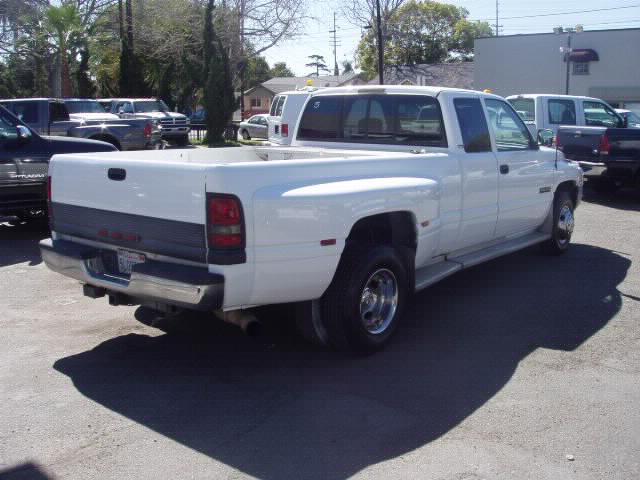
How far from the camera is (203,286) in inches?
169

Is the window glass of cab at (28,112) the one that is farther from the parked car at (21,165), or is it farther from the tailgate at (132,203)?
the tailgate at (132,203)

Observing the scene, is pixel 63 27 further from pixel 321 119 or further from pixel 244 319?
pixel 244 319

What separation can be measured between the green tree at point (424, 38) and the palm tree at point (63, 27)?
25.1 metres

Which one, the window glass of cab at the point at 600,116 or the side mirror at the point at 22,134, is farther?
the window glass of cab at the point at 600,116

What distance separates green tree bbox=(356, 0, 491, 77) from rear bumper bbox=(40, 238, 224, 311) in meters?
52.1

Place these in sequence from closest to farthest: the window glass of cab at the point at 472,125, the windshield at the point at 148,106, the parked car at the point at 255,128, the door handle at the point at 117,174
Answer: the door handle at the point at 117,174
the window glass of cab at the point at 472,125
the windshield at the point at 148,106
the parked car at the point at 255,128

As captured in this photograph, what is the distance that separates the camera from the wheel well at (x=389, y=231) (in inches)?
215

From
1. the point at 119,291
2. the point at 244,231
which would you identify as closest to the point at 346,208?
the point at 244,231

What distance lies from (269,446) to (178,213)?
1488 millimetres

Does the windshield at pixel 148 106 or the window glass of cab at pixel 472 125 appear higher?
the windshield at pixel 148 106

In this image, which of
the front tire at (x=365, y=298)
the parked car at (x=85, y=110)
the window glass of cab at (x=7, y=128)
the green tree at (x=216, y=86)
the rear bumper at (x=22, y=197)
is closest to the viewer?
the front tire at (x=365, y=298)

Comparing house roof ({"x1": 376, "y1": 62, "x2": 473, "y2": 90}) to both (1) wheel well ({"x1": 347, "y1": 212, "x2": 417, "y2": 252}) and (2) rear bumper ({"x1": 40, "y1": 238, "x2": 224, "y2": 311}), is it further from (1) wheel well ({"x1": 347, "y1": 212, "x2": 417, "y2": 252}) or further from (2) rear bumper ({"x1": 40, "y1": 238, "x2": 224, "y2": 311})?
(2) rear bumper ({"x1": 40, "y1": 238, "x2": 224, "y2": 311})

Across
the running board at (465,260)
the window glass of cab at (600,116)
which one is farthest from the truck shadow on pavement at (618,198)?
the running board at (465,260)

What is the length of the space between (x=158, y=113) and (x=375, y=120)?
850 inches
